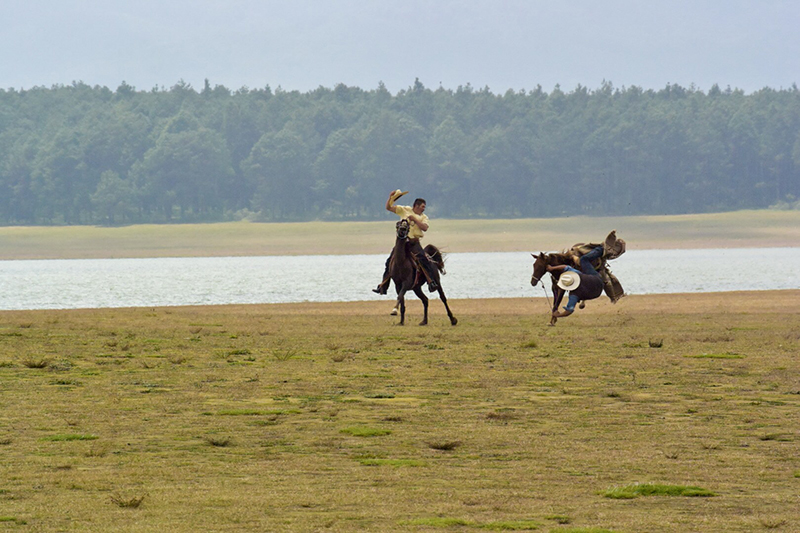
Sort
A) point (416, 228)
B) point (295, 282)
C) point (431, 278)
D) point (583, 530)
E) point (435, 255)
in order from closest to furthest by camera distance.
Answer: point (583, 530) < point (416, 228) < point (431, 278) < point (435, 255) < point (295, 282)

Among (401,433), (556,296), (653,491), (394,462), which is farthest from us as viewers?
(556,296)

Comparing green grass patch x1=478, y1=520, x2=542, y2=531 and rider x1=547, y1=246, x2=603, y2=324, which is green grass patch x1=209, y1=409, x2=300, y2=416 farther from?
rider x1=547, y1=246, x2=603, y2=324

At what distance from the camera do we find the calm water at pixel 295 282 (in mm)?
41719

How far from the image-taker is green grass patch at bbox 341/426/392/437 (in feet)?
36.3

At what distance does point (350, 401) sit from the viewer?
43.7ft

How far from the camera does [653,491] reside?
8531 mm

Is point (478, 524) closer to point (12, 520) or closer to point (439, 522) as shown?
point (439, 522)

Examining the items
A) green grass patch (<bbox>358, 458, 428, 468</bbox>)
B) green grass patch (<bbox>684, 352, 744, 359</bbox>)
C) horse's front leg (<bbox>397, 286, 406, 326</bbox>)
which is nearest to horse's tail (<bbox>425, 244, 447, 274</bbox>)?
horse's front leg (<bbox>397, 286, 406, 326</bbox>)

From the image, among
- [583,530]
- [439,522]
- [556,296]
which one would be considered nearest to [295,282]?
[556,296]

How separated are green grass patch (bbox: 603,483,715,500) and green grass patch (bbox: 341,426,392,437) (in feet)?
10.0

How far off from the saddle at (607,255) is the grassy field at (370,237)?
72.0m

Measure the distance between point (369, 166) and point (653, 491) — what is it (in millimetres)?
157862

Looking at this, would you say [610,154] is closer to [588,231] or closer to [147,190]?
[588,231]

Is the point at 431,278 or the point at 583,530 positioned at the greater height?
the point at 431,278
